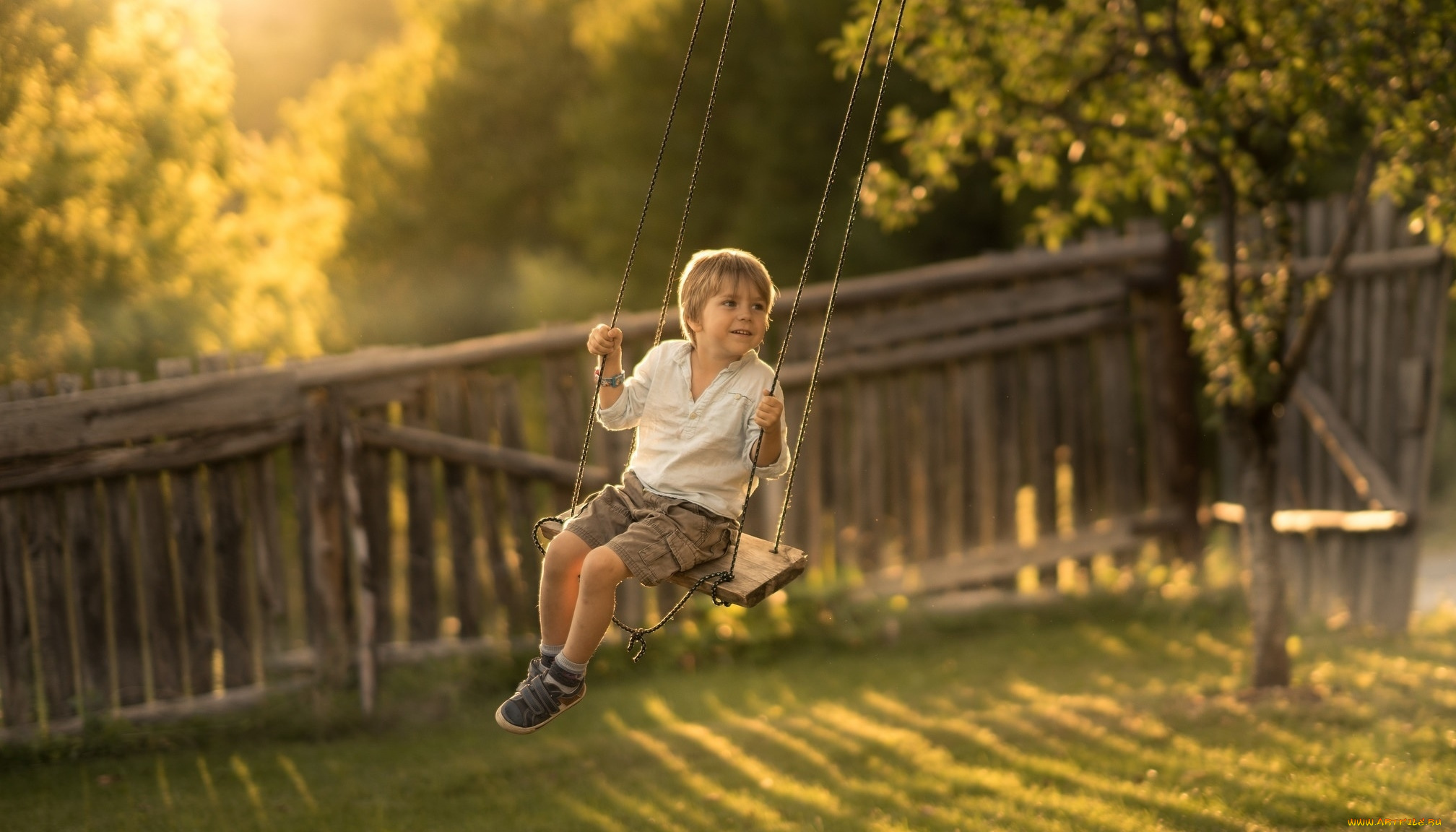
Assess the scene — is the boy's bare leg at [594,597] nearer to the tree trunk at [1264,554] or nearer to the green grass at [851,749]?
the green grass at [851,749]

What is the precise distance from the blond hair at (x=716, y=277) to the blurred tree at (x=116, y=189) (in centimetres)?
523

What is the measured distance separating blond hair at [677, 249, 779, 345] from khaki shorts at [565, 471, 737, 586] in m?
0.52

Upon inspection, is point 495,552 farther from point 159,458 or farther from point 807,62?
point 807,62

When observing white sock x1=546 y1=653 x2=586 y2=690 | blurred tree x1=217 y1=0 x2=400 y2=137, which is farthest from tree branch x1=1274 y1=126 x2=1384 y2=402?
blurred tree x1=217 y1=0 x2=400 y2=137

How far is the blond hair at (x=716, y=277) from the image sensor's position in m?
3.55

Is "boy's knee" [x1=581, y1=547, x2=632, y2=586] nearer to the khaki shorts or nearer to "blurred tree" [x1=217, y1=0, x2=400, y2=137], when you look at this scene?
the khaki shorts

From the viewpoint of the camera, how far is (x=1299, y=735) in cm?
520

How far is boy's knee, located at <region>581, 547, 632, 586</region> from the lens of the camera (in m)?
3.40

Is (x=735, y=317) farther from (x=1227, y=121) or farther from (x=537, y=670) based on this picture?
(x=1227, y=121)

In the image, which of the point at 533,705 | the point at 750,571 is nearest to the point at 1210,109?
the point at 750,571

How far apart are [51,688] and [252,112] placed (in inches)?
687

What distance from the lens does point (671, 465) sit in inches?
145

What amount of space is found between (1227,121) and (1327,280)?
0.78 metres

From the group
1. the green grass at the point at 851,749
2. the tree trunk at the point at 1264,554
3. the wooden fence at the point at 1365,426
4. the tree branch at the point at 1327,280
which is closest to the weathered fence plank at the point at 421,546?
the green grass at the point at 851,749
